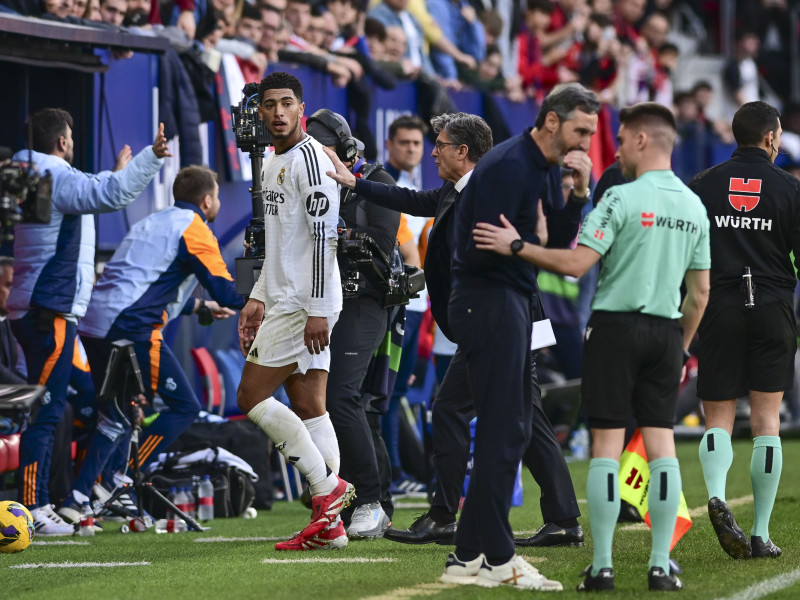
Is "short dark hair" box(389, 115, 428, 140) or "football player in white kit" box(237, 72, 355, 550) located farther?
"short dark hair" box(389, 115, 428, 140)

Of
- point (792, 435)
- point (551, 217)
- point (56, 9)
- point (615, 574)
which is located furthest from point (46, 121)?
point (792, 435)

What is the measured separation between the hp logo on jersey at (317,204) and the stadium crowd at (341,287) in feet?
0.04

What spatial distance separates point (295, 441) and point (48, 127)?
2809mm

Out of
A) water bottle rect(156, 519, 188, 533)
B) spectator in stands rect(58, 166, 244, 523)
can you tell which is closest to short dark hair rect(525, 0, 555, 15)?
spectator in stands rect(58, 166, 244, 523)

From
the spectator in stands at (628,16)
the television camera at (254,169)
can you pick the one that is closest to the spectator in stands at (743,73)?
the spectator in stands at (628,16)

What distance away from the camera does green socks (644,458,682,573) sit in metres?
5.51

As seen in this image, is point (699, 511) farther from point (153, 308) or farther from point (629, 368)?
point (629, 368)

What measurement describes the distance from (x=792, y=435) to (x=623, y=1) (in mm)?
6884

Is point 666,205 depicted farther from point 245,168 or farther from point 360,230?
point 245,168

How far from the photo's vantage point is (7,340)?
29.7 feet

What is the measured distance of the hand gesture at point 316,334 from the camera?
6.75 metres

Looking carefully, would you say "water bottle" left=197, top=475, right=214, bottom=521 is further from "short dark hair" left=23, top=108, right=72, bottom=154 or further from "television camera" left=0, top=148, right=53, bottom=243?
"television camera" left=0, top=148, right=53, bottom=243

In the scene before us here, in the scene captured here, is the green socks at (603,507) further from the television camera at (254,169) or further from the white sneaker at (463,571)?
the television camera at (254,169)

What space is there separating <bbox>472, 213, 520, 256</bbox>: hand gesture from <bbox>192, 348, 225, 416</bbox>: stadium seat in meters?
5.60
